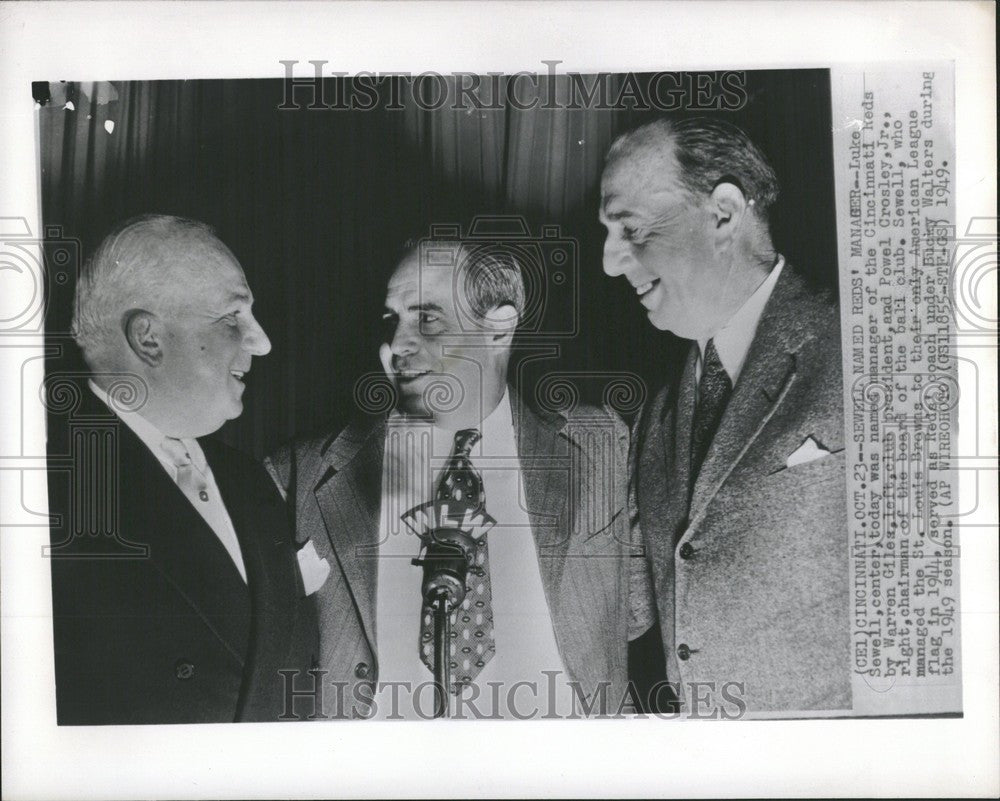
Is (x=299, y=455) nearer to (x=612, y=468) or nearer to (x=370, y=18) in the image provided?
(x=612, y=468)

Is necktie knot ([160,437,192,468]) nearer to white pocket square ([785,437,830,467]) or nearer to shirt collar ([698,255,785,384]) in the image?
shirt collar ([698,255,785,384])

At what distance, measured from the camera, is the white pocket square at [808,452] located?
1450mm

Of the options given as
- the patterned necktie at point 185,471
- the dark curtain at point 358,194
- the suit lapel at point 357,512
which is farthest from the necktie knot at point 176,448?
the suit lapel at point 357,512

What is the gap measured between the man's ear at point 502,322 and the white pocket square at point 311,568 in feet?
1.69

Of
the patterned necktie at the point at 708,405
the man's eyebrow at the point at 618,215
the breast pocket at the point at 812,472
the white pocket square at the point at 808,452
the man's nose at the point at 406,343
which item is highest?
the man's eyebrow at the point at 618,215

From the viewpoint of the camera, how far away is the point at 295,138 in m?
1.46

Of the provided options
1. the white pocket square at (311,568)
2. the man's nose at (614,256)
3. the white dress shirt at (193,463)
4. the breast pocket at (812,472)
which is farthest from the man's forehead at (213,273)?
the breast pocket at (812,472)

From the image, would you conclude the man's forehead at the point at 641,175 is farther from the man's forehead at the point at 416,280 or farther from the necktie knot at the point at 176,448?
the necktie knot at the point at 176,448

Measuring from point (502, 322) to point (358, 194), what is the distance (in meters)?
0.35

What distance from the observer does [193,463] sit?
1469 mm

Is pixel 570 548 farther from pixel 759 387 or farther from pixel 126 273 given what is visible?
pixel 126 273

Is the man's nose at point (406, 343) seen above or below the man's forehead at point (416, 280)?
below

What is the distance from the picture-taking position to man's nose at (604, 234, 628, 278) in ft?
4.76

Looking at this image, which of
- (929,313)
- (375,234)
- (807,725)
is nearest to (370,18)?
(375,234)
